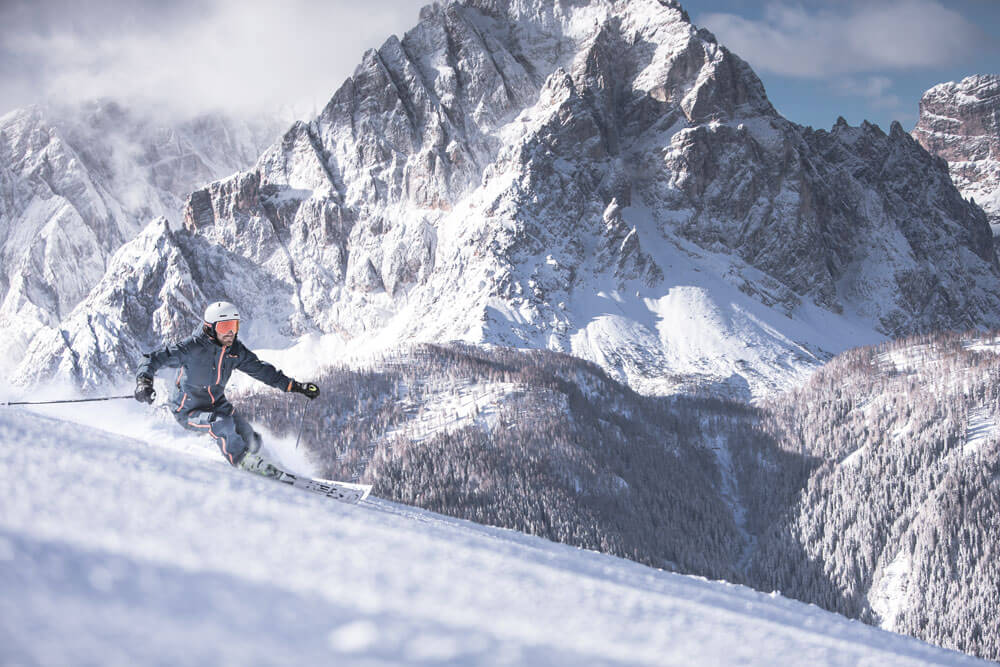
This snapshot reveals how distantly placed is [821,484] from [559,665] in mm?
113393

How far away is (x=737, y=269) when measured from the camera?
7677 inches

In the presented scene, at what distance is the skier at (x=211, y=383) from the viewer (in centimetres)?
1141

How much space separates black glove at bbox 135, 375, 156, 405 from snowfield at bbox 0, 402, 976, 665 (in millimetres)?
5444

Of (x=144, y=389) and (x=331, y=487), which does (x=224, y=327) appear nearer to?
(x=144, y=389)

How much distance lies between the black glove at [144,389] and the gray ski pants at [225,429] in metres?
0.72

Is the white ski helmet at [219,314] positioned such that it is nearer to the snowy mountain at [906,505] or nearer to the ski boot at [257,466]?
the ski boot at [257,466]

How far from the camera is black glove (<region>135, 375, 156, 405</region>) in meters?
11.2

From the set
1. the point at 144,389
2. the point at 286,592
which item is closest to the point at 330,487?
the point at 144,389

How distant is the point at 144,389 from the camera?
1129cm

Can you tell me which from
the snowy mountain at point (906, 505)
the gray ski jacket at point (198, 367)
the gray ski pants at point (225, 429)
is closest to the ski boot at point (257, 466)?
the gray ski pants at point (225, 429)

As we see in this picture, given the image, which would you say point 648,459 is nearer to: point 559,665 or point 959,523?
point 959,523

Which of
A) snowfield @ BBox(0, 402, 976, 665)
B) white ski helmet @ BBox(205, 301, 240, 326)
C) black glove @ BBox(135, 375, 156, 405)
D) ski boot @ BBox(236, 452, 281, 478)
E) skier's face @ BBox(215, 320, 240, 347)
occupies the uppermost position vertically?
white ski helmet @ BBox(205, 301, 240, 326)

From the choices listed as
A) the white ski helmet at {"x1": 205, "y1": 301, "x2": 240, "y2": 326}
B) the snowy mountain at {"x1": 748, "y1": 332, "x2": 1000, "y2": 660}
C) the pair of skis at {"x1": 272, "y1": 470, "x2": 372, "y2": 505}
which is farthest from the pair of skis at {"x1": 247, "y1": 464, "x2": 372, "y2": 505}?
the snowy mountain at {"x1": 748, "y1": 332, "x2": 1000, "y2": 660}

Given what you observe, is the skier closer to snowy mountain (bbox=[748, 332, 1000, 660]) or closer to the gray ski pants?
the gray ski pants
